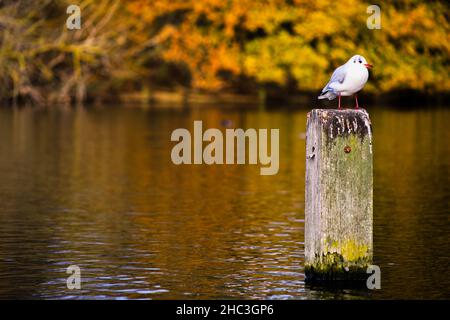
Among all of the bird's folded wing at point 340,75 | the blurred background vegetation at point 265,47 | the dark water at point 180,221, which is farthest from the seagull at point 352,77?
the blurred background vegetation at point 265,47

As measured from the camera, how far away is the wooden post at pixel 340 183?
12789mm

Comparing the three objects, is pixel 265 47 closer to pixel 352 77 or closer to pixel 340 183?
pixel 352 77

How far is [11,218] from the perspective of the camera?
61.7 ft

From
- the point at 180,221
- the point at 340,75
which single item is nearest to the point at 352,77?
the point at 340,75

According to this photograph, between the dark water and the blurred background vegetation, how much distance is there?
23387mm

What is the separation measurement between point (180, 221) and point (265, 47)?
41.5 meters

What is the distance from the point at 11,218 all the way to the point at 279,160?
10862 mm

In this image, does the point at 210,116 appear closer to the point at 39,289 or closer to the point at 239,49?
the point at 239,49

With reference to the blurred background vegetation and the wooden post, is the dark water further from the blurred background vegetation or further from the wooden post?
the blurred background vegetation

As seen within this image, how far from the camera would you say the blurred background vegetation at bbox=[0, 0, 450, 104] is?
58.6m

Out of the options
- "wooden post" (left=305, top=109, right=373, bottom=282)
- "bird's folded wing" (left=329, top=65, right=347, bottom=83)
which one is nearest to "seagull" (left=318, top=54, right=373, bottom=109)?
"bird's folded wing" (left=329, top=65, right=347, bottom=83)

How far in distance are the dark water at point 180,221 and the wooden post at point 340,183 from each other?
1.59 feet
